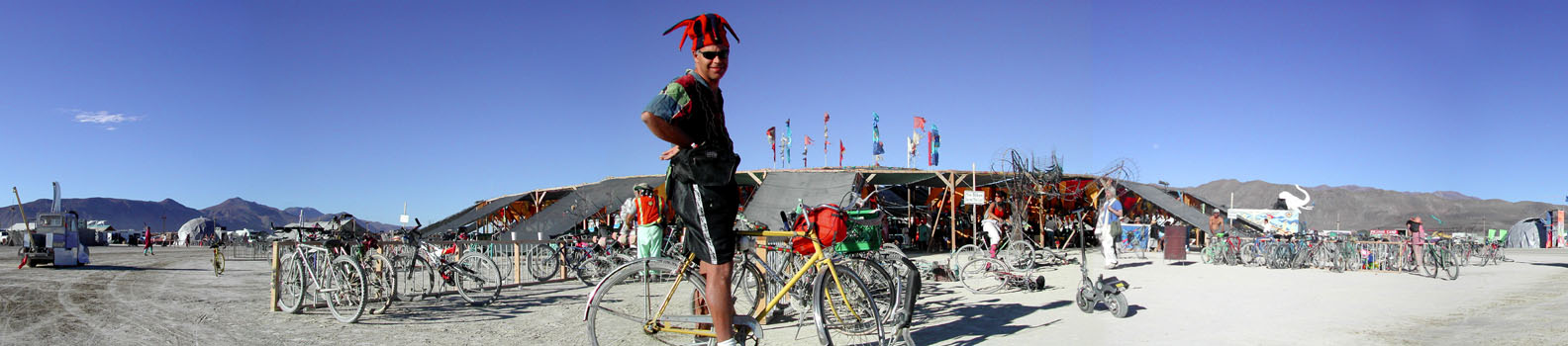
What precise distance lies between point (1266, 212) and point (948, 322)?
1745 centimetres

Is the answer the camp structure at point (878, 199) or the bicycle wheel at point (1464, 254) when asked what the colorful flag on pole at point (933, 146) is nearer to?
the camp structure at point (878, 199)

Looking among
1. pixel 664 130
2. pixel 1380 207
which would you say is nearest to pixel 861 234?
pixel 664 130

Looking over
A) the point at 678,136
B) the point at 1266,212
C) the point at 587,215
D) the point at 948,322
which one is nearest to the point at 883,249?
the point at 948,322

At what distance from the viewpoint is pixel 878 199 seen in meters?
17.6

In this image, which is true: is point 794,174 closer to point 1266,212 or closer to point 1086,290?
point 1266,212

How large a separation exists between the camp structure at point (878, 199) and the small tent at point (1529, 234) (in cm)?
1502

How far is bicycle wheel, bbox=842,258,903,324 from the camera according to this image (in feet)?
14.9

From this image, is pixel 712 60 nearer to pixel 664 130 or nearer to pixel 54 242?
pixel 664 130

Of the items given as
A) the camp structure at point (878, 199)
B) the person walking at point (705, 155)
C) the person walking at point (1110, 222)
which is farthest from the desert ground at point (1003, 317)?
the camp structure at point (878, 199)

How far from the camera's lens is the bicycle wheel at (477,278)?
292 inches

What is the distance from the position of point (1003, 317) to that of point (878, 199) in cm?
1196

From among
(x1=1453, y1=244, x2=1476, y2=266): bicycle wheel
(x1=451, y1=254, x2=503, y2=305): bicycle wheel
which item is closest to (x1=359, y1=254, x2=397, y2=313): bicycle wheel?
(x1=451, y1=254, x2=503, y2=305): bicycle wheel

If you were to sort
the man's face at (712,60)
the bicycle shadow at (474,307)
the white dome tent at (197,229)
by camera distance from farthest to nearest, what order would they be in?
the white dome tent at (197,229) < the bicycle shadow at (474,307) < the man's face at (712,60)

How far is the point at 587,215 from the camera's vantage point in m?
19.1
